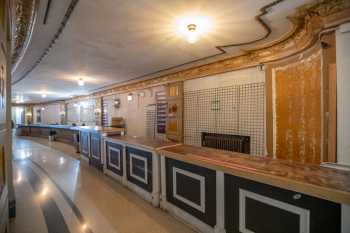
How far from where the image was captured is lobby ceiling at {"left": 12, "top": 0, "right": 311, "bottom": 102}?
2.18m

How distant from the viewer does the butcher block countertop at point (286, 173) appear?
51.3 inches

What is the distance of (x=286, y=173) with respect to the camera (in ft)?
5.29

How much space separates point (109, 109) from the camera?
923cm

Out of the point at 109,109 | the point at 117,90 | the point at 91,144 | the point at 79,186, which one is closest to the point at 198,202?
the point at 79,186

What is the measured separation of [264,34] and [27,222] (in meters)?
4.52

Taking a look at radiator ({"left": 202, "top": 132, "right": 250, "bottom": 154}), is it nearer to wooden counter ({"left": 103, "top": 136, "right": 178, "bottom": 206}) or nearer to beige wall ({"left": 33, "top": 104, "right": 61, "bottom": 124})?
wooden counter ({"left": 103, "top": 136, "right": 178, "bottom": 206})

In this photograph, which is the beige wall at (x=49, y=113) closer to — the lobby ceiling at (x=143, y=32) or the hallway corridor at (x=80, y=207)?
the lobby ceiling at (x=143, y=32)

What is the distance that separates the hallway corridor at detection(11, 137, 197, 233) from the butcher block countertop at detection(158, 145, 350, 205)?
3.34ft

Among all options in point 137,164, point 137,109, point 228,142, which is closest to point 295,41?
point 228,142

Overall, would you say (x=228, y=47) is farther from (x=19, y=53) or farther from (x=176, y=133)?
(x=19, y=53)

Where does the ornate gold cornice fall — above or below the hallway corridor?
above

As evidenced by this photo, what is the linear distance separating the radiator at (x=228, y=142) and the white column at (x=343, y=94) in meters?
1.88

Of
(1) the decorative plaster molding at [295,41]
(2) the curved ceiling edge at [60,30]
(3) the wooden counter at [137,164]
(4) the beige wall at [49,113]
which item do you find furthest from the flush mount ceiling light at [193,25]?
(4) the beige wall at [49,113]

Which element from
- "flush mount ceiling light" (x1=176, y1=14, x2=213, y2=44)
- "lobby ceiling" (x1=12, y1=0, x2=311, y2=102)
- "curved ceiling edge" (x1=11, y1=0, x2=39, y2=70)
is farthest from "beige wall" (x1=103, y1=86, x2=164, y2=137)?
"curved ceiling edge" (x1=11, y1=0, x2=39, y2=70)
